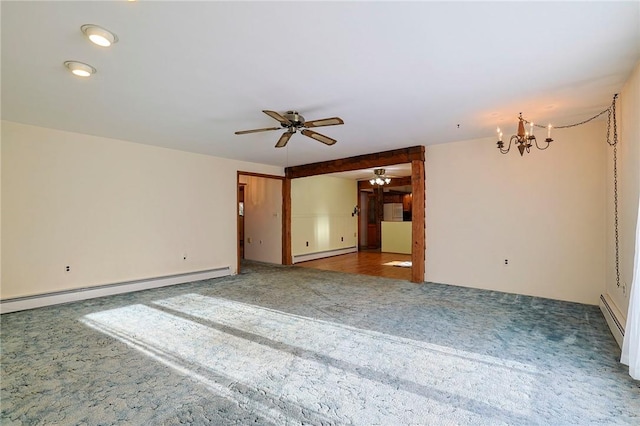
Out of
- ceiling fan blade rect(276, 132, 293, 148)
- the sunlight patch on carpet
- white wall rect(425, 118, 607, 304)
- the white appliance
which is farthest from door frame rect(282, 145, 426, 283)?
the white appliance

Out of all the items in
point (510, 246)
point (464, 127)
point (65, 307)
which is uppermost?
point (464, 127)

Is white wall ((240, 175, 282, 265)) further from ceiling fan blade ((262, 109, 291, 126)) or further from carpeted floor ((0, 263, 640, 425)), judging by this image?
ceiling fan blade ((262, 109, 291, 126))

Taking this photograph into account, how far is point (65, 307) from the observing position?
4.01 meters

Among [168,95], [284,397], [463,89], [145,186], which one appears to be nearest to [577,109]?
[463,89]

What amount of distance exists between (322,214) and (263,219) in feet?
5.93

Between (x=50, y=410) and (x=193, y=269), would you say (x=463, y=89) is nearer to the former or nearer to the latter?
(x=50, y=410)

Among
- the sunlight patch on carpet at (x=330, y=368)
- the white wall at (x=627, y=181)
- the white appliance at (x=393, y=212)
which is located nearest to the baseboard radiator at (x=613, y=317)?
the white wall at (x=627, y=181)

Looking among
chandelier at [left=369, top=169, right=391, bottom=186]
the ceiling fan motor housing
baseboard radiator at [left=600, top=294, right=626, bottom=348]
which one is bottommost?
baseboard radiator at [left=600, top=294, right=626, bottom=348]

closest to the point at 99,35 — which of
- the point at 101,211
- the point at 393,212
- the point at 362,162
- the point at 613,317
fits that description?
the point at 101,211

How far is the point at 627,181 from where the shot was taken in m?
2.85

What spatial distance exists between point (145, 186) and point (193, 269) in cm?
174

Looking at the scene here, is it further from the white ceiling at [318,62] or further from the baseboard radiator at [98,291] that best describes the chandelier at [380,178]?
the baseboard radiator at [98,291]

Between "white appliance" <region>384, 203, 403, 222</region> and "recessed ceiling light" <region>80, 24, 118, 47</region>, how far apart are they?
10948 millimetres

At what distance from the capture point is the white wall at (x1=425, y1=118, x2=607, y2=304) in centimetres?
408
